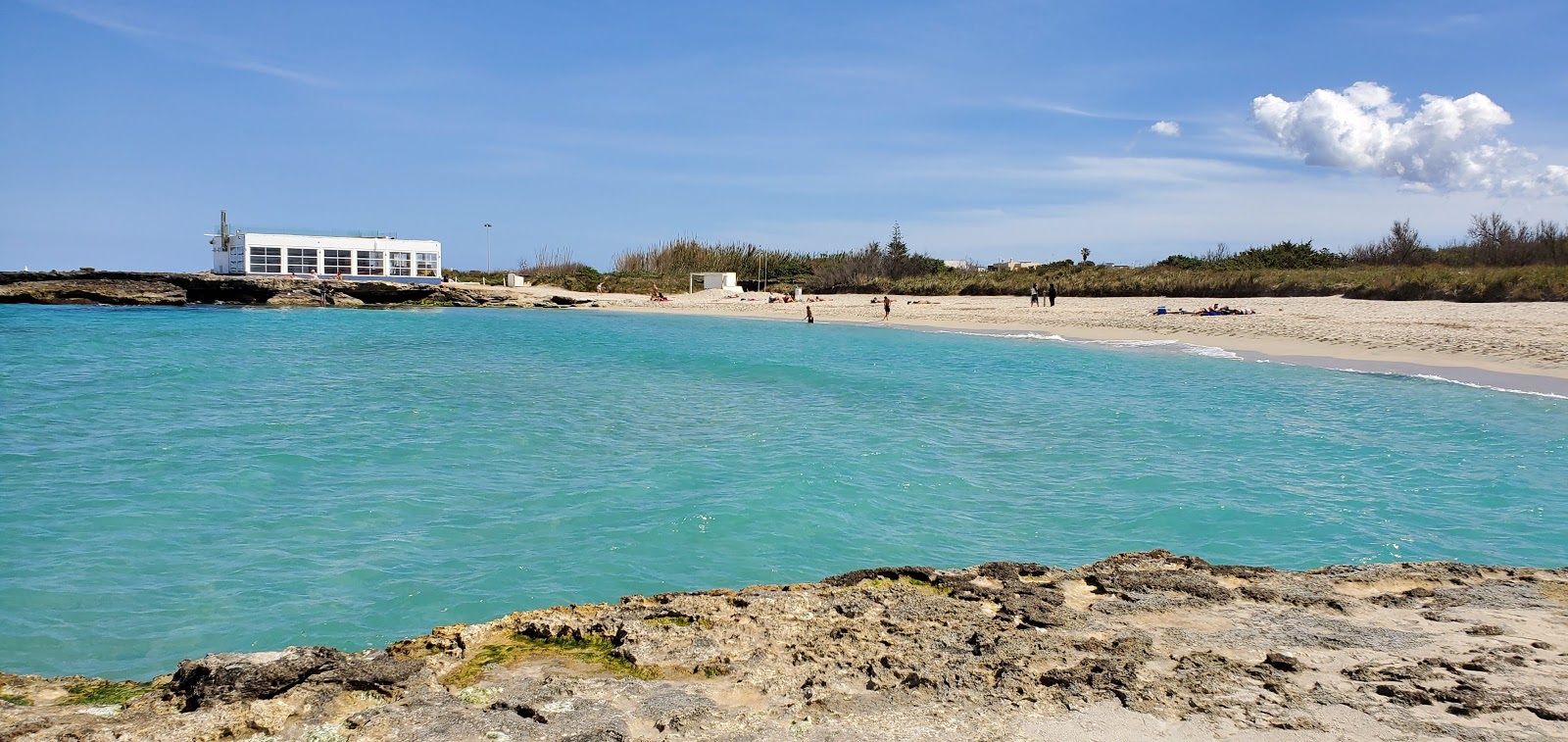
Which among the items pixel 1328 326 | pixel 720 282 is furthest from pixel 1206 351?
pixel 720 282

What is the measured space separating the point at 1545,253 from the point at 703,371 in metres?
36.0

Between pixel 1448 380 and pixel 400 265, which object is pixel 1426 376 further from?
pixel 400 265

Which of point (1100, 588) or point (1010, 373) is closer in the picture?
point (1100, 588)

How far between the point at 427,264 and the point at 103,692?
70.1m

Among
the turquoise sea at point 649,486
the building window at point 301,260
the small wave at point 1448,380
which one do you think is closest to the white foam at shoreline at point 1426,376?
the small wave at point 1448,380

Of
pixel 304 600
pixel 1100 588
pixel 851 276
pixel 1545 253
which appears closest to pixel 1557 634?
pixel 1100 588

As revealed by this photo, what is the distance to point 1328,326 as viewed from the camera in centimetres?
2489

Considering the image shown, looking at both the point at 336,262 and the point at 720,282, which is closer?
the point at 720,282

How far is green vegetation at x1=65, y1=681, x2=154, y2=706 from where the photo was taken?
319 centimetres

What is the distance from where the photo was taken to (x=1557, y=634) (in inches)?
146

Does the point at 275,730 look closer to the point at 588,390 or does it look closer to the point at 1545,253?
the point at 588,390

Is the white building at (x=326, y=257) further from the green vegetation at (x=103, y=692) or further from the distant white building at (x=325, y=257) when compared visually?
the green vegetation at (x=103, y=692)

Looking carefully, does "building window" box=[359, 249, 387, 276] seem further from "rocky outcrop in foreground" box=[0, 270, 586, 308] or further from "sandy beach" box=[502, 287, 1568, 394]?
"sandy beach" box=[502, 287, 1568, 394]

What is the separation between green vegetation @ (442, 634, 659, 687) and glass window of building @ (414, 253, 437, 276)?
6967 cm
